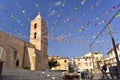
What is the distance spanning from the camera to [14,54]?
29.7m

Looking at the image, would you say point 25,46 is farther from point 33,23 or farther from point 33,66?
point 33,23

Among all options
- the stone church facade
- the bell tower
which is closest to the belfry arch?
the stone church facade

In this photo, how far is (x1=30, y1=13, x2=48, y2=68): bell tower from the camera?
3909 cm

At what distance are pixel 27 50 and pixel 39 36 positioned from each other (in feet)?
20.4

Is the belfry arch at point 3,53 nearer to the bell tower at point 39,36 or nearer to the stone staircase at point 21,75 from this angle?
the stone staircase at point 21,75

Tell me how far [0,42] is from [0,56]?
2.87 meters

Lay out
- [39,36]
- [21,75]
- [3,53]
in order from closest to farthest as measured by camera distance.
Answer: [21,75], [3,53], [39,36]

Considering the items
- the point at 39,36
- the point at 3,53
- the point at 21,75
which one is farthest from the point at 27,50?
the point at 21,75

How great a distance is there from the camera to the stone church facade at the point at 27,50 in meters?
→ 27.7

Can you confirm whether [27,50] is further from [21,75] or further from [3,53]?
[21,75]

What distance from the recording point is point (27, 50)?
34.5 meters

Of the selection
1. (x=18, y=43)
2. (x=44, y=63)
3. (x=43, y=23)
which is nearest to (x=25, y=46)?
(x=18, y=43)

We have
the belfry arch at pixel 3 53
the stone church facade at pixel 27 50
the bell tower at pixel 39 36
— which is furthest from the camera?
the bell tower at pixel 39 36

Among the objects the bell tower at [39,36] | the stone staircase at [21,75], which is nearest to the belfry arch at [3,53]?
the stone staircase at [21,75]
